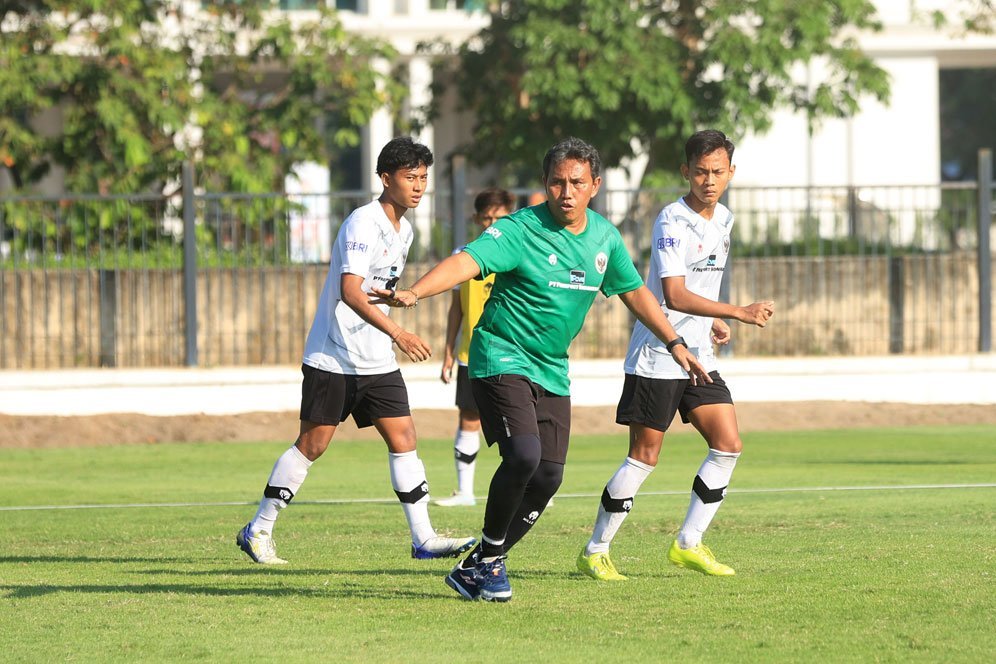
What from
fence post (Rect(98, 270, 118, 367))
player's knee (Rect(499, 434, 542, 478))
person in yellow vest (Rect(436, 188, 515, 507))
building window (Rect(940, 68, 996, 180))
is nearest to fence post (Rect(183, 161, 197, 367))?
fence post (Rect(98, 270, 118, 367))

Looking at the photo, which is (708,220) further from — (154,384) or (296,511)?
(154,384)

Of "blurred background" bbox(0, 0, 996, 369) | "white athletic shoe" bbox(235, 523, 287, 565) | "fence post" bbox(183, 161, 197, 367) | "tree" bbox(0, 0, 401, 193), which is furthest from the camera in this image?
"tree" bbox(0, 0, 401, 193)

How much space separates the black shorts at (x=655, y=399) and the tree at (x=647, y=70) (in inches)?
590

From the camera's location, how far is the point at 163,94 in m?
22.8

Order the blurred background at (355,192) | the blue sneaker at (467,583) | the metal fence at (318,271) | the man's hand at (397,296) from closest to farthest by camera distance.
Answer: the man's hand at (397,296) → the blue sneaker at (467,583) → the metal fence at (318,271) → the blurred background at (355,192)

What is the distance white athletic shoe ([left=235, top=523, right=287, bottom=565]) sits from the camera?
827 cm

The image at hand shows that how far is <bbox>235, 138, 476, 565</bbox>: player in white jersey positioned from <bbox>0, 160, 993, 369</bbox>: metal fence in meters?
10.1

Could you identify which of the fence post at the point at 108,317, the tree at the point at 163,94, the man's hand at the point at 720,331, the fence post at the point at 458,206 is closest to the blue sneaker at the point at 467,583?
the man's hand at the point at 720,331

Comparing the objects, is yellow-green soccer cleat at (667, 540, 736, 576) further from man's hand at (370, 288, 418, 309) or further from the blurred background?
the blurred background

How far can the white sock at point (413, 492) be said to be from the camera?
809cm

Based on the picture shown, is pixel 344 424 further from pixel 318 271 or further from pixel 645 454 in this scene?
pixel 645 454

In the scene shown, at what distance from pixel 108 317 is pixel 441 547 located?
1120 cm

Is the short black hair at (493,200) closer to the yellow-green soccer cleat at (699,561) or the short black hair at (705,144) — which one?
the short black hair at (705,144)

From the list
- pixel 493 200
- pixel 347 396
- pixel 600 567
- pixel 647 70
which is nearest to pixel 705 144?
pixel 600 567
